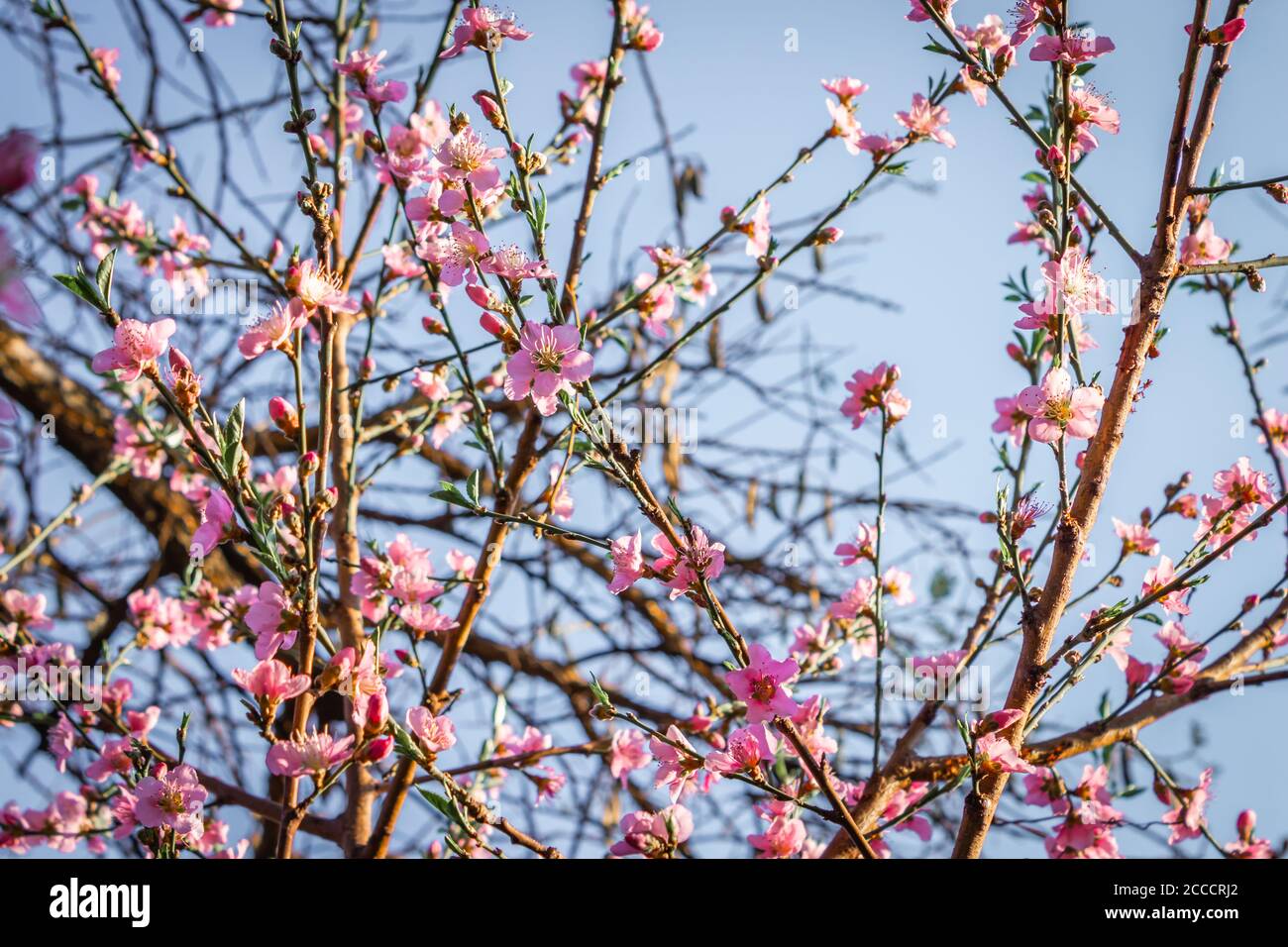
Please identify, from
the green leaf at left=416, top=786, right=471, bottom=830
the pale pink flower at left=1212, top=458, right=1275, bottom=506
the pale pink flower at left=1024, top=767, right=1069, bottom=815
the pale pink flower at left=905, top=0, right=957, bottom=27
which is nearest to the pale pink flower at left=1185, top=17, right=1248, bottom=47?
the pale pink flower at left=905, top=0, right=957, bottom=27

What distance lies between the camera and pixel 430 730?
1510mm

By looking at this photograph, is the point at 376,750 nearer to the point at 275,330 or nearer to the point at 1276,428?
the point at 275,330

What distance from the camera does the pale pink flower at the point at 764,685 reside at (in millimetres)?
1330

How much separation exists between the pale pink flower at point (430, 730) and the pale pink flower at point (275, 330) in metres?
0.56

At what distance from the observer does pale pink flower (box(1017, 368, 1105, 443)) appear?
1.36m

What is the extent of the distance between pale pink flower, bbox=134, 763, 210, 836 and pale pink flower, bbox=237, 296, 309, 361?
592mm

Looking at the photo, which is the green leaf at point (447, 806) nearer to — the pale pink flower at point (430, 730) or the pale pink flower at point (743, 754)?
the pale pink flower at point (430, 730)

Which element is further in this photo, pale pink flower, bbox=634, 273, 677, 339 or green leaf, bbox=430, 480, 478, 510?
pale pink flower, bbox=634, 273, 677, 339

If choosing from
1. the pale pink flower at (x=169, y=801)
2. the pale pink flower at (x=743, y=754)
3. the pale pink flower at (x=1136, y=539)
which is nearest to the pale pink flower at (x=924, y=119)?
the pale pink flower at (x=1136, y=539)

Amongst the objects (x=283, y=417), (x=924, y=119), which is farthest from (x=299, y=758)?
(x=924, y=119)

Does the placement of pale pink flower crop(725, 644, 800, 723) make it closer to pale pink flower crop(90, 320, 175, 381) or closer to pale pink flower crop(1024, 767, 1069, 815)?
pale pink flower crop(1024, 767, 1069, 815)

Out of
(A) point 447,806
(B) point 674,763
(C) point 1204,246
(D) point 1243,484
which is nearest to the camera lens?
(A) point 447,806

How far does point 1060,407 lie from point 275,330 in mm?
1080
